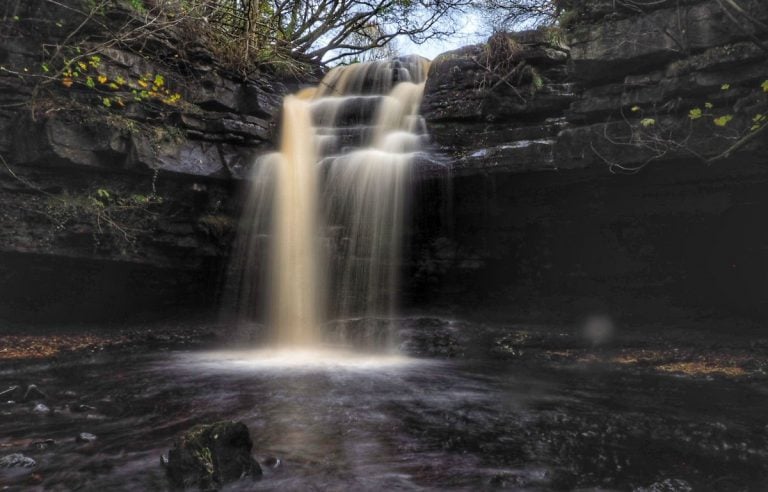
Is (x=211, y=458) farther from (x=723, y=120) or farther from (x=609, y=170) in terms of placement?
(x=723, y=120)

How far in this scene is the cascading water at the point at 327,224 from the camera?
872 cm

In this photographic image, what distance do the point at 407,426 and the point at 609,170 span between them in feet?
16.9

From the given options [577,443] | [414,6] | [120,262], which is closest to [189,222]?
[120,262]

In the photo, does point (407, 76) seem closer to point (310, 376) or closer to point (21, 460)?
point (310, 376)

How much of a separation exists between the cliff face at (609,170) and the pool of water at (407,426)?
7.60 feet

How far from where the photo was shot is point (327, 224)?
9164 millimetres

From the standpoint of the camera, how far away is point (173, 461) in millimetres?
3086

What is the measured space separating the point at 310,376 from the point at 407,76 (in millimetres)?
8808

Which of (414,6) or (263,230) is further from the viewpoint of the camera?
(414,6)

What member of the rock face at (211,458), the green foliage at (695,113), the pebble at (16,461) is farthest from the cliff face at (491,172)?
the rock face at (211,458)

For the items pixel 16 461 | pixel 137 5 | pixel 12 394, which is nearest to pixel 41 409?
pixel 12 394

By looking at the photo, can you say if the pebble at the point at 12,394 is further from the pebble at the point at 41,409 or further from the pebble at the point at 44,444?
the pebble at the point at 44,444

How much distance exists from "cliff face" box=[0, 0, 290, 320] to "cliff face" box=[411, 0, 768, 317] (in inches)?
171

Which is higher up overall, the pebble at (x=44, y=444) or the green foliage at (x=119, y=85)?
the green foliage at (x=119, y=85)
